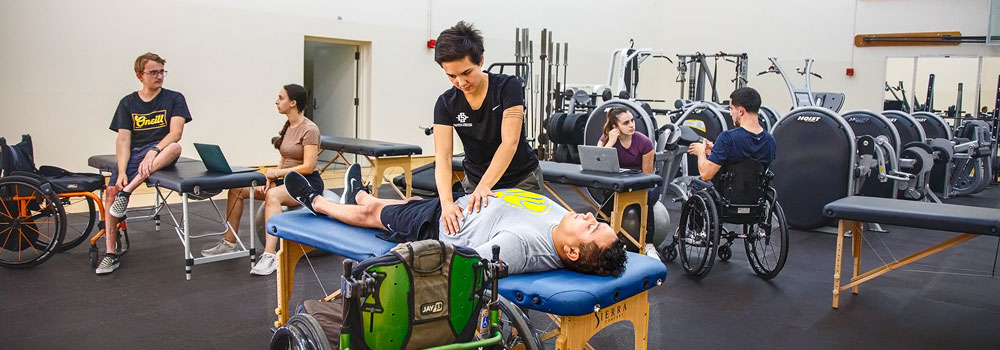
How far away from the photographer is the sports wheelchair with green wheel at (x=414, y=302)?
1751mm

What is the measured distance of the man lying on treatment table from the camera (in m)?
2.17

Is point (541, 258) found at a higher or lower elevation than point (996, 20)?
lower

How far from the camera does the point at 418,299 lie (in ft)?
5.96

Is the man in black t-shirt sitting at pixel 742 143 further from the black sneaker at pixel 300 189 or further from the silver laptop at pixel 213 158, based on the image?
the silver laptop at pixel 213 158

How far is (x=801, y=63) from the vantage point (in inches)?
440

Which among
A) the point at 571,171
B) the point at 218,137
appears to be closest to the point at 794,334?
the point at 571,171

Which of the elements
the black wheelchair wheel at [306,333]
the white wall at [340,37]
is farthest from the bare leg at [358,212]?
the white wall at [340,37]

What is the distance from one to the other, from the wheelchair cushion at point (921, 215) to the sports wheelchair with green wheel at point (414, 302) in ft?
6.55

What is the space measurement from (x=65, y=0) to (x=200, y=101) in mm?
1426

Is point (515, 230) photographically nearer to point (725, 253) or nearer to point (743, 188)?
point (743, 188)

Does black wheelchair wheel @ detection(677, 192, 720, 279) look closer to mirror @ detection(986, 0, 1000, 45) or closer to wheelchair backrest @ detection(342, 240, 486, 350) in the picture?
wheelchair backrest @ detection(342, 240, 486, 350)

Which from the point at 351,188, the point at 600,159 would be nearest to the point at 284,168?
the point at 351,188

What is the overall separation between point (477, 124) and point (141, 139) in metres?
2.34

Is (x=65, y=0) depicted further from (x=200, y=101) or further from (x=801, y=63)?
(x=801, y=63)
